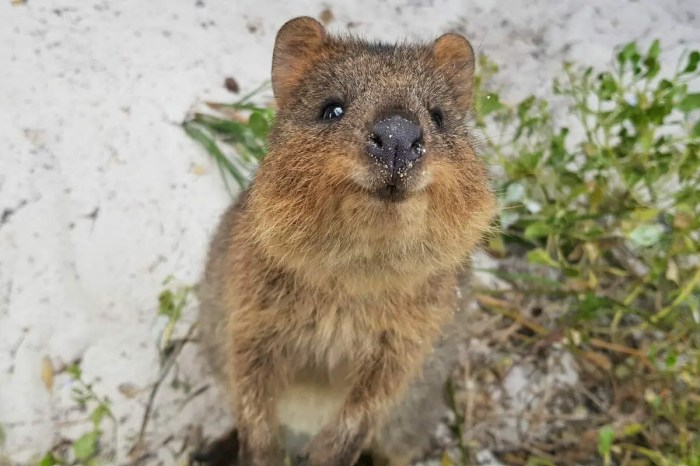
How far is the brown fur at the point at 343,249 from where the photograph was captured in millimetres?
1562

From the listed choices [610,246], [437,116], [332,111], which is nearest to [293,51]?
[332,111]

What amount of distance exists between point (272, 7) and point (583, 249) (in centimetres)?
228

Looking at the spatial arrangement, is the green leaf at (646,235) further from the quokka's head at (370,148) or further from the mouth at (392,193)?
the mouth at (392,193)

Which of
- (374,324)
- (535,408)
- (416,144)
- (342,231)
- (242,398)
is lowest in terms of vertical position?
(535,408)

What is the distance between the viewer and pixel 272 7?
382 centimetres

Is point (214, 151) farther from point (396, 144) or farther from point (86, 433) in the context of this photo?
point (396, 144)

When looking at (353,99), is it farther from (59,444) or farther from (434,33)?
(434,33)

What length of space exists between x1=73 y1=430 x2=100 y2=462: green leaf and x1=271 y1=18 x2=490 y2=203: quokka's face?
5.04 ft

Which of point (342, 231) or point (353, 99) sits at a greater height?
point (353, 99)

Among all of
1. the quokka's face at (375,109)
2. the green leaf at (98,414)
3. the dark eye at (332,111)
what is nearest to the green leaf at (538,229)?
the quokka's face at (375,109)

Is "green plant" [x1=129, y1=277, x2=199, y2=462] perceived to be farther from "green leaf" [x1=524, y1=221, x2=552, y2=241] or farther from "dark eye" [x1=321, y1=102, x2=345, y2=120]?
"green leaf" [x1=524, y1=221, x2=552, y2=241]

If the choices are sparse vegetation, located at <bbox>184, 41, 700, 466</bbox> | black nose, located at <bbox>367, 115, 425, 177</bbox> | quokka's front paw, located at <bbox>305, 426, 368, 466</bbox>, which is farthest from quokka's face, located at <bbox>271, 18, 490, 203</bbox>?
quokka's front paw, located at <bbox>305, 426, 368, 466</bbox>

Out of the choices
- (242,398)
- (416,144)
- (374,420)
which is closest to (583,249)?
(374,420)

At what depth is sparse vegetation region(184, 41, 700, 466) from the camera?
2.92 metres
